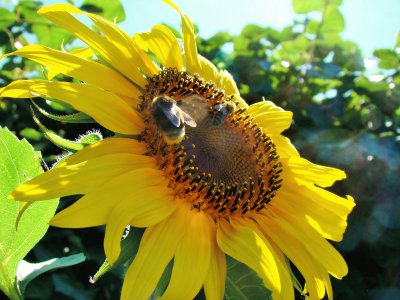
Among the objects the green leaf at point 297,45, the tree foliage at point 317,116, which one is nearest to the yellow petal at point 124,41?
the tree foliage at point 317,116

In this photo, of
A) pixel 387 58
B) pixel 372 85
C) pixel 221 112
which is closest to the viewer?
pixel 221 112

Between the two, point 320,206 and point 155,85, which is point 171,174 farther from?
point 320,206

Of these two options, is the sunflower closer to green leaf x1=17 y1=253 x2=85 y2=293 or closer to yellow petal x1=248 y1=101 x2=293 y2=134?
yellow petal x1=248 y1=101 x2=293 y2=134

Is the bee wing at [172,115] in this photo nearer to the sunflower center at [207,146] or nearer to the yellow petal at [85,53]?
the sunflower center at [207,146]

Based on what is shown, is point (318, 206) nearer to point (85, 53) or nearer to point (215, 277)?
point (215, 277)

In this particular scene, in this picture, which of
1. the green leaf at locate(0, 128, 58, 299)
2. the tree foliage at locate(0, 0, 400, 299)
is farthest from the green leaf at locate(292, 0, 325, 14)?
Result: the green leaf at locate(0, 128, 58, 299)

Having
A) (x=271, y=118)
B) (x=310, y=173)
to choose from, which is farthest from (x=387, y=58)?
(x=310, y=173)
